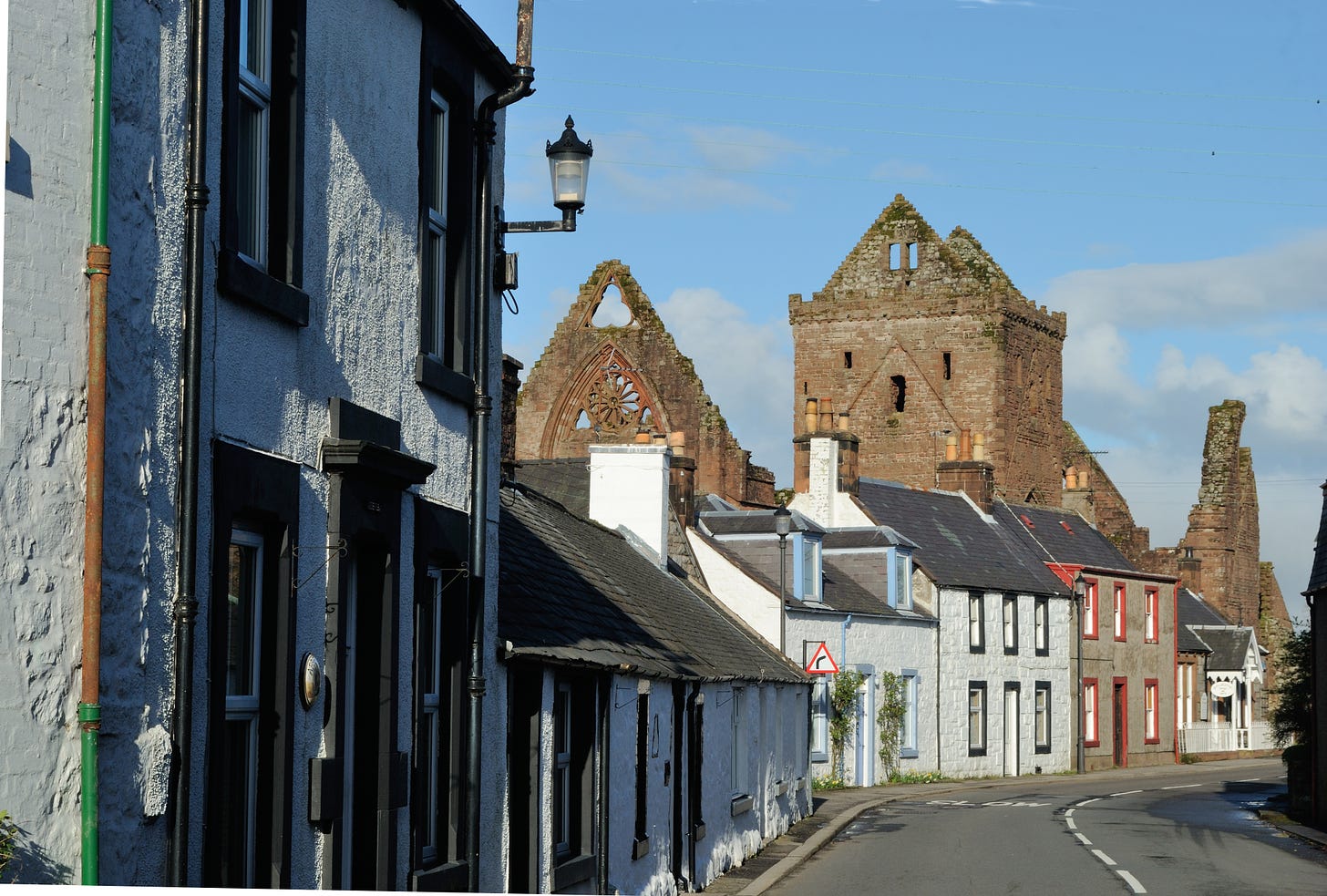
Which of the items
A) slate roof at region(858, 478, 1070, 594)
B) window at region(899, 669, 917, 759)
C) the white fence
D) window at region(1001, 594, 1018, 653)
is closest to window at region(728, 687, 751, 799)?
window at region(899, 669, 917, 759)

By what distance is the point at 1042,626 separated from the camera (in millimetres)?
54969

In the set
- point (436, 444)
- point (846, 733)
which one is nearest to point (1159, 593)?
point (846, 733)

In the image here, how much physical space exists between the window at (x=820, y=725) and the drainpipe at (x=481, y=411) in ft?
102

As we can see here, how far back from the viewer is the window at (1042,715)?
54.3m

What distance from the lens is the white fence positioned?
6606 centimetres

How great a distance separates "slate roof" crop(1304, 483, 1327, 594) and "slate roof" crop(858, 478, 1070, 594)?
18.2 metres

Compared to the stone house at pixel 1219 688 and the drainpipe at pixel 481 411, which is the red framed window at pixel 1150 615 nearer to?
the stone house at pixel 1219 688

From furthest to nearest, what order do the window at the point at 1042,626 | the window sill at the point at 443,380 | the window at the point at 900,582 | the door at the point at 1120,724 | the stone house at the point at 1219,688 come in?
1. the stone house at the point at 1219,688
2. the door at the point at 1120,724
3. the window at the point at 1042,626
4. the window at the point at 900,582
5. the window sill at the point at 443,380

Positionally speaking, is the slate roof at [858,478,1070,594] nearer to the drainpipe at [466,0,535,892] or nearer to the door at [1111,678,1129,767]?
the door at [1111,678,1129,767]

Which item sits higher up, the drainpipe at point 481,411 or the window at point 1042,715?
the drainpipe at point 481,411

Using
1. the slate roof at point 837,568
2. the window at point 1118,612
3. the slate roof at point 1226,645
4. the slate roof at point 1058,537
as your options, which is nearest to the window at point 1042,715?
the slate roof at point 1058,537

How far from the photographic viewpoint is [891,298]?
80.9m

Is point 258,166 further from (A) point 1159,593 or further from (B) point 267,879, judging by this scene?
(A) point 1159,593

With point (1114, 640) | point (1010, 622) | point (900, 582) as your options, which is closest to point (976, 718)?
Result: point (1010, 622)
